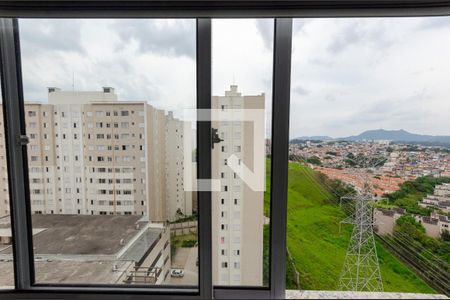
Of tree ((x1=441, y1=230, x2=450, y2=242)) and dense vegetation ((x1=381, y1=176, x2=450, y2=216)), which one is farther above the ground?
dense vegetation ((x1=381, y1=176, x2=450, y2=216))

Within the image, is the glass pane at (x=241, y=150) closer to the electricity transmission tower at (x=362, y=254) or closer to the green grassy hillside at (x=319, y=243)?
the green grassy hillside at (x=319, y=243)

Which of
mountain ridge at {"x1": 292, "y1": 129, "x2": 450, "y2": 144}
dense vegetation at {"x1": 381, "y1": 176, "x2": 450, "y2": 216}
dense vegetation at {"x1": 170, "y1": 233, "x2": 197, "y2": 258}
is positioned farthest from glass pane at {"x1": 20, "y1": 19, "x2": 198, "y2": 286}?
dense vegetation at {"x1": 381, "y1": 176, "x2": 450, "y2": 216}

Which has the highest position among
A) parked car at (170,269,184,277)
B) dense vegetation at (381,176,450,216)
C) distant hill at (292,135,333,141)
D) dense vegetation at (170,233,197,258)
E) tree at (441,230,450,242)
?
distant hill at (292,135,333,141)

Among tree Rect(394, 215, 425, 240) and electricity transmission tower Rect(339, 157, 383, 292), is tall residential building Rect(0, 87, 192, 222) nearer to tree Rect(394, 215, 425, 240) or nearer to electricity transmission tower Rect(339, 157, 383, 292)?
electricity transmission tower Rect(339, 157, 383, 292)

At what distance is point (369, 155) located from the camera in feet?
4.12

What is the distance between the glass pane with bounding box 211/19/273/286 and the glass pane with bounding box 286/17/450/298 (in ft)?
0.51

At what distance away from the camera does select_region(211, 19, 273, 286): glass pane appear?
1.21 meters

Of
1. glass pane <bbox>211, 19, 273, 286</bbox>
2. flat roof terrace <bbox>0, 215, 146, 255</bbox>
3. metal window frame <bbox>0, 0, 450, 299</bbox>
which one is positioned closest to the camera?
metal window frame <bbox>0, 0, 450, 299</bbox>

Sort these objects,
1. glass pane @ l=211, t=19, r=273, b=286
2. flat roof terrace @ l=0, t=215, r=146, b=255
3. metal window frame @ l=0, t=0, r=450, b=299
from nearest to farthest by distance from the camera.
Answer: metal window frame @ l=0, t=0, r=450, b=299, glass pane @ l=211, t=19, r=273, b=286, flat roof terrace @ l=0, t=215, r=146, b=255

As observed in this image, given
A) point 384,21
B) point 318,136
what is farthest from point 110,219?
point 384,21

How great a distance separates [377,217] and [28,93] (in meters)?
2.09

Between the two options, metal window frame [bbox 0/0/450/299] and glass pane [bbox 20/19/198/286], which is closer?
metal window frame [bbox 0/0/450/299]

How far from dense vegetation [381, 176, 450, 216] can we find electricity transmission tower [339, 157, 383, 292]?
0.13 m

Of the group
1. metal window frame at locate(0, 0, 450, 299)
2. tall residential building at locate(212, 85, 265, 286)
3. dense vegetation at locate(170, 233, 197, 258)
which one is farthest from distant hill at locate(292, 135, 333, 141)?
dense vegetation at locate(170, 233, 197, 258)
